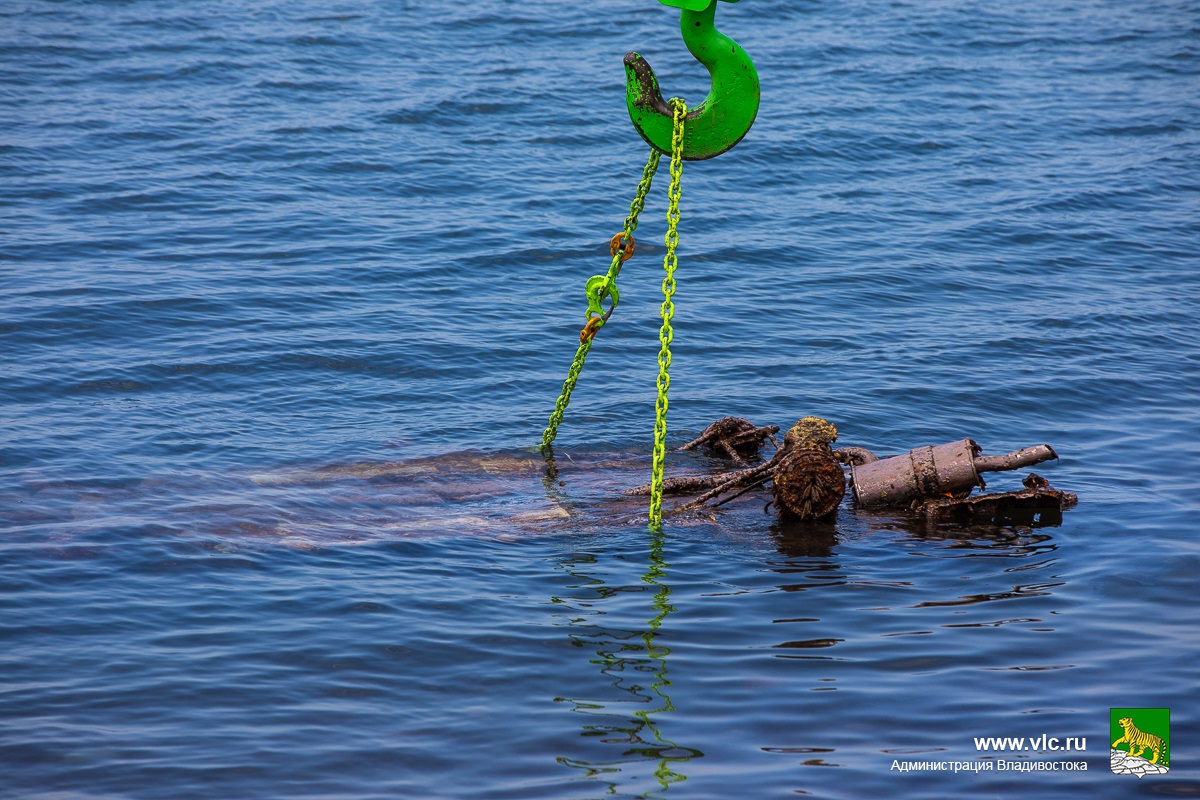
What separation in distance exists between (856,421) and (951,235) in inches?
244

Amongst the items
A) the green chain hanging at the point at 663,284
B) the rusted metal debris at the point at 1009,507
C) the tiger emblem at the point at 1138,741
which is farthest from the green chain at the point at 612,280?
the tiger emblem at the point at 1138,741

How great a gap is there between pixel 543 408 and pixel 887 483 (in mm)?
3653

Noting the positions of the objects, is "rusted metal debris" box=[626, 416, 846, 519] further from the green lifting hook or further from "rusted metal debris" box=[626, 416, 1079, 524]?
the green lifting hook

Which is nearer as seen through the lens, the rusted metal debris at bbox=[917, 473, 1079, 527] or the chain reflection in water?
the chain reflection in water

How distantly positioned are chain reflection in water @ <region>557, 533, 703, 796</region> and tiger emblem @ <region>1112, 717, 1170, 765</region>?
7.27ft

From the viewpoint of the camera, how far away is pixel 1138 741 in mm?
6039

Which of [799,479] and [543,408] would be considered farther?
[543,408]

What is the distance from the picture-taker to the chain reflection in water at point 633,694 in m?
5.79

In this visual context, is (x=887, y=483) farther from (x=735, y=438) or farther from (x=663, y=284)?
(x=663, y=284)

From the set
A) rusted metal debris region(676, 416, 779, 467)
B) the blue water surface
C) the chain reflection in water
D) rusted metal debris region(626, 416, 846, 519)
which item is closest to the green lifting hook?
rusted metal debris region(626, 416, 846, 519)

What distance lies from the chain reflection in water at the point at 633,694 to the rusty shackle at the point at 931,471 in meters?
1.66

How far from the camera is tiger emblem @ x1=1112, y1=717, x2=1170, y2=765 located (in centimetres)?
596

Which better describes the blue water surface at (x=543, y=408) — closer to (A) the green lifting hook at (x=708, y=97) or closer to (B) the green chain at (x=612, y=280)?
(B) the green chain at (x=612, y=280)

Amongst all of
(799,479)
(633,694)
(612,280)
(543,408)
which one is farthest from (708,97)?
(543,408)
